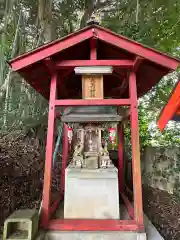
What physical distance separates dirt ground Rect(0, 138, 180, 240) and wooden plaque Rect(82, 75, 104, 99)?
7.03ft

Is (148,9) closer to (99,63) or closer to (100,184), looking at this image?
(99,63)

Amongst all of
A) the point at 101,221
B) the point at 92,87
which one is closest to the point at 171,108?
the point at 92,87

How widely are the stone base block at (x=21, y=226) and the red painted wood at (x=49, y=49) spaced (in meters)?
2.23

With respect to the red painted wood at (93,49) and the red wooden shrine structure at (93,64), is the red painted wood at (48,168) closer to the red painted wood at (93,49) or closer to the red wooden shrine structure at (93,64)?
the red wooden shrine structure at (93,64)

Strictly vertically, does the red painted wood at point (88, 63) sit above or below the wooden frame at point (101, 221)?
above

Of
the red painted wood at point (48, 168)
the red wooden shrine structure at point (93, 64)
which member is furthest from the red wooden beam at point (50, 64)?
the red painted wood at point (48, 168)

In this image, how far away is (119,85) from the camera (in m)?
5.18

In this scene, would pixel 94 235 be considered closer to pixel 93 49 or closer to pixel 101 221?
pixel 101 221

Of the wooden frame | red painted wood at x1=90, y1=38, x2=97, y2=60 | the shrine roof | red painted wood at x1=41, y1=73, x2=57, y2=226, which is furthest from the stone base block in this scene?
red painted wood at x1=90, y1=38, x2=97, y2=60

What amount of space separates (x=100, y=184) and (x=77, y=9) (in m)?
6.60

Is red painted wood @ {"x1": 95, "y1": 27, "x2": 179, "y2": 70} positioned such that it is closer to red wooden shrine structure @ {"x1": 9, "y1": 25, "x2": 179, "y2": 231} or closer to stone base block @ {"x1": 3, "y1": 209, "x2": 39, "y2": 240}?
red wooden shrine structure @ {"x1": 9, "y1": 25, "x2": 179, "y2": 231}

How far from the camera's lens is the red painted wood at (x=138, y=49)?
3.22m

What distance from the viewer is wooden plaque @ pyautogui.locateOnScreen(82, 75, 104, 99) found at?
353 centimetres

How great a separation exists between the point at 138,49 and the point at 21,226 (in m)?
3.19
